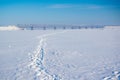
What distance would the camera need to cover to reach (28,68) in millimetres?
8422

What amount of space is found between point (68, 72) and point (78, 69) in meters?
0.78

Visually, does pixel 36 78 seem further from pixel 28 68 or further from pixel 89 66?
→ pixel 89 66

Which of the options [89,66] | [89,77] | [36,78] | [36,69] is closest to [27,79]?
[36,78]

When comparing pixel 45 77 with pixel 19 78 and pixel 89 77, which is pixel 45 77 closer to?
pixel 19 78

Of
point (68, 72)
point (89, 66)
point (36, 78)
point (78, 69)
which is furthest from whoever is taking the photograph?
point (89, 66)

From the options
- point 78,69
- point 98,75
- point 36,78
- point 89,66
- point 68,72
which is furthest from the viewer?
point 89,66

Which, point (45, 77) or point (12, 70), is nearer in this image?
point (45, 77)

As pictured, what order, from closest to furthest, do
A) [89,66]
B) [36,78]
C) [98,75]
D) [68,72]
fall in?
[36,78] < [98,75] < [68,72] < [89,66]

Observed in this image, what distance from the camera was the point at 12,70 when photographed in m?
8.27

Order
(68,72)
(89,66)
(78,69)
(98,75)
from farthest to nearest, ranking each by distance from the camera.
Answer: (89,66) → (78,69) → (68,72) → (98,75)

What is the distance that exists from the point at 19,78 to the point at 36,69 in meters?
1.27

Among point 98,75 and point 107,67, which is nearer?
point 98,75

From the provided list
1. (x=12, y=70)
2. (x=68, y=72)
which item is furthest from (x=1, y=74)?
(x=68, y=72)

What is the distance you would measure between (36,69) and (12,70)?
41.6 inches
